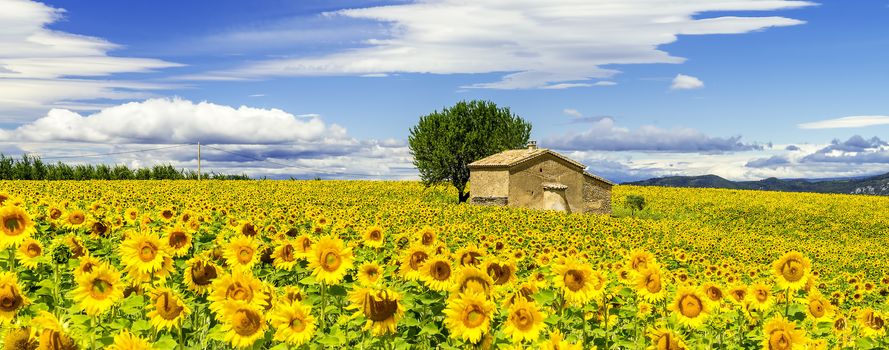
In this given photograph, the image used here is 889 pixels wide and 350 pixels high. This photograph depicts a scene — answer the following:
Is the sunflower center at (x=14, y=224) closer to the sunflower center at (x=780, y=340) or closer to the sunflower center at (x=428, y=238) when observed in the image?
the sunflower center at (x=428, y=238)

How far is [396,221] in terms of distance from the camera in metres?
21.7

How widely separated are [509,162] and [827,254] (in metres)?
17.5

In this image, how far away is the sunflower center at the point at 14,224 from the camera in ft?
19.4

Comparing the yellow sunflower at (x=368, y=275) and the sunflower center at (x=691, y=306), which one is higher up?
the yellow sunflower at (x=368, y=275)

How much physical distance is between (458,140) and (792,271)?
43317mm

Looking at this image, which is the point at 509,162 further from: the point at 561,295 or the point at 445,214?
the point at 561,295

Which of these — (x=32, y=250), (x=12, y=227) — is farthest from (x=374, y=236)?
(x=12, y=227)

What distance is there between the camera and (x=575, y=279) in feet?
16.6

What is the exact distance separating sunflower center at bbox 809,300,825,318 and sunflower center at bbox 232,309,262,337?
224 inches

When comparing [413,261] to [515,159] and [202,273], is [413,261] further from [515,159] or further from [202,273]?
[515,159]

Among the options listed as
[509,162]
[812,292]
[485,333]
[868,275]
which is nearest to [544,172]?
[509,162]

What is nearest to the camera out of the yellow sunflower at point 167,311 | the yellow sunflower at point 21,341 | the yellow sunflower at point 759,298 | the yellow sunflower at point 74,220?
the yellow sunflower at point 21,341

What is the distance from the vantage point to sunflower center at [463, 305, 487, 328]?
3980mm

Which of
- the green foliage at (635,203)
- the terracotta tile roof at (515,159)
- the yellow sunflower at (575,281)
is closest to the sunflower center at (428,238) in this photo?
the yellow sunflower at (575,281)
